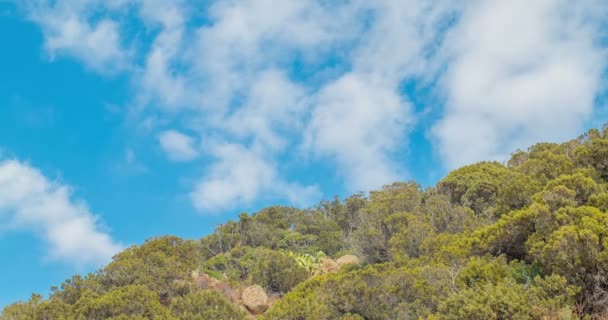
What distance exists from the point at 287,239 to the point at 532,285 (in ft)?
102

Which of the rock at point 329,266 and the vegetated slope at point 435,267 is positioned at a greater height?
the rock at point 329,266

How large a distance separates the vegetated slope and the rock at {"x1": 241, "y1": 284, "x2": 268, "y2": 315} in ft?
0.21

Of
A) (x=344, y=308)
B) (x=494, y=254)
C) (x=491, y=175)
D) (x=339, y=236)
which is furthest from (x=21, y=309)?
(x=491, y=175)

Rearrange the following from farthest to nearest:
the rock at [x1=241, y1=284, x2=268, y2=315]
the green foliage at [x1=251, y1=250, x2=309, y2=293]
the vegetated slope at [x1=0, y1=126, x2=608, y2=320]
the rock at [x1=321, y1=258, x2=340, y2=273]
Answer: the rock at [x1=321, y1=258, x2=340, y2=273], the green foliage at [x1=251, y1=250, x2=309, y2=293], the rock at [x1=241, y1=284, x2=268, y2=315], the vegetated slope at [x1=0, y1=126, x2=608, y2=320]

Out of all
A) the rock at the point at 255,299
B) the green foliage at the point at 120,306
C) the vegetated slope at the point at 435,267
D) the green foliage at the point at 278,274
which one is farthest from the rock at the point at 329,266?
the green foliage at the point at 120,306

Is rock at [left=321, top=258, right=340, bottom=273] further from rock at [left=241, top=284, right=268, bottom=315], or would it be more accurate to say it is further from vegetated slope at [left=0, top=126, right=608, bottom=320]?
rock at [left=241, top=284, right=268, bottom=315]

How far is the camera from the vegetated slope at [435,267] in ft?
39.7

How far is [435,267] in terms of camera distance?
16.8 meters

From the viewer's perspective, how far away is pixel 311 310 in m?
18.5

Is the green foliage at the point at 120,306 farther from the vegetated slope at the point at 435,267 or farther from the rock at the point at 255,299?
the rock at the point at 255,299

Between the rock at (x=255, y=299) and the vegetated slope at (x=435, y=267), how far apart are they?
63 millimetres

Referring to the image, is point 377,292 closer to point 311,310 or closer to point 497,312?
point 311,310

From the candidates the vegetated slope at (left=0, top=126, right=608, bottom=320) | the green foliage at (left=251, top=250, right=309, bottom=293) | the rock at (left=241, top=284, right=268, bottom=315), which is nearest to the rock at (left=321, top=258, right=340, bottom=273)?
the vegetated slope at (left=0, top=126, right=608, bottom=320)

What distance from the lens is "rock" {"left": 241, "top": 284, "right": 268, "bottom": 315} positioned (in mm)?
26422
